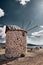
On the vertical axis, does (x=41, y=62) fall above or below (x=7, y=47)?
below

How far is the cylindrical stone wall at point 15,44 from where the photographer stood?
17775mm

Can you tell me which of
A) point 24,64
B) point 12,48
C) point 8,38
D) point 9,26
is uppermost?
point 9,26

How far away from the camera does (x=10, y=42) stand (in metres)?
17.9

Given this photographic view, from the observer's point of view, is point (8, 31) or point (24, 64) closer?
point (24, 64)

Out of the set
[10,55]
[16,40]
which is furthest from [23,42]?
[10,55]

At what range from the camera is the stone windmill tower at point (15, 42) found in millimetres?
17781

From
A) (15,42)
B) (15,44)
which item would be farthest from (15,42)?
(15,44)

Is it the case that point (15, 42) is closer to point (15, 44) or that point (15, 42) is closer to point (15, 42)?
point (15, 42)

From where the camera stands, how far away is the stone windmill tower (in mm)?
17781

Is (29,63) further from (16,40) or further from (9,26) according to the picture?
(9,26)

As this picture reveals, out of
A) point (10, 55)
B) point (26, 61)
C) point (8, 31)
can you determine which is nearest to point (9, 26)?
point (8, 31)

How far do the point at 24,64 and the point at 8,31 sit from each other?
5.67m

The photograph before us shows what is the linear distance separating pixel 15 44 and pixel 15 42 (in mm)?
232

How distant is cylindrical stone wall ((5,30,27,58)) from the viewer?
17.8m
